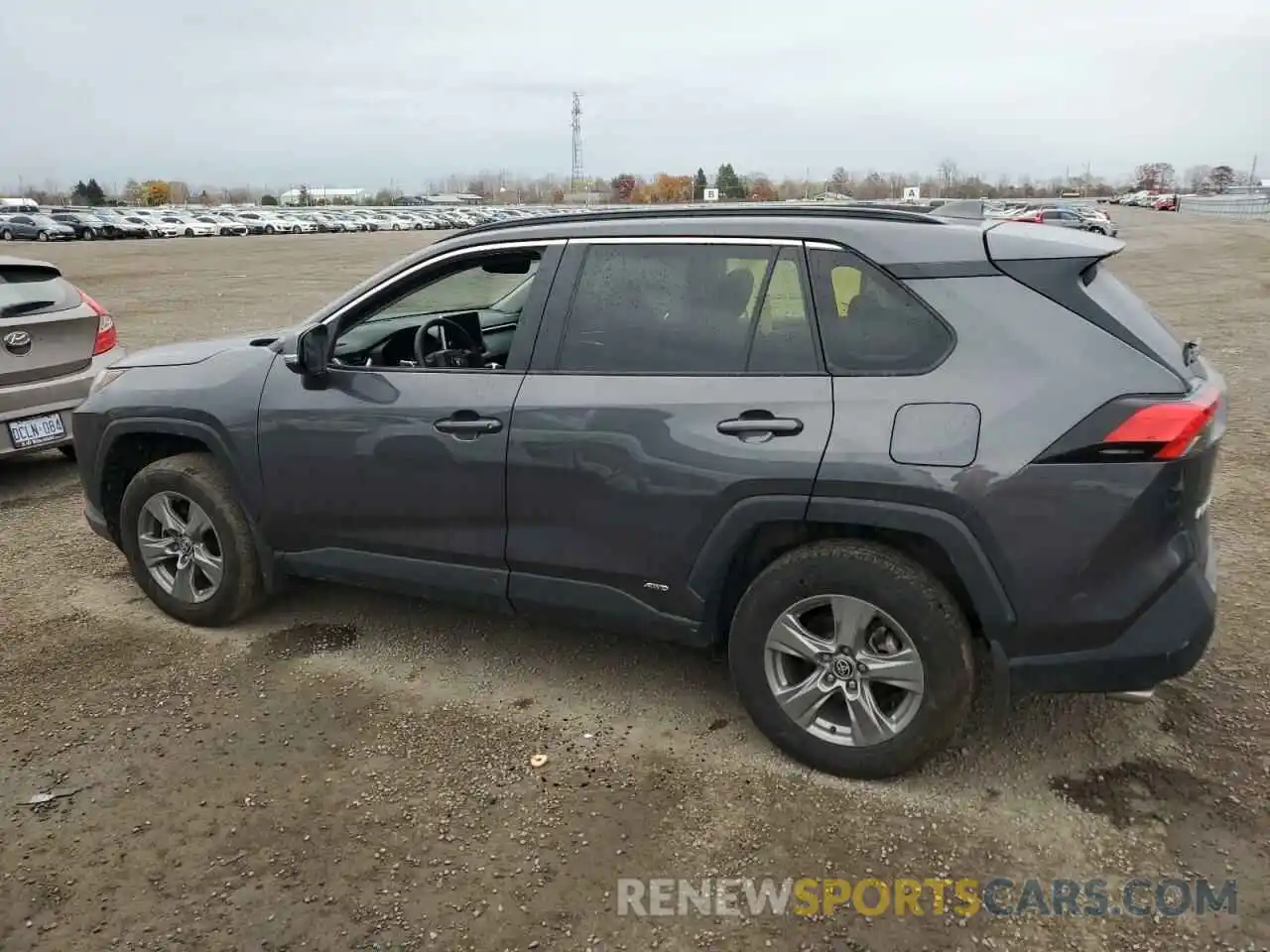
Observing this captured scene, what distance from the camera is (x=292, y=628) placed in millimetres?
4320

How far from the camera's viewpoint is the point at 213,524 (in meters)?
4.15

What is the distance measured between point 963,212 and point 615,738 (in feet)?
7.53

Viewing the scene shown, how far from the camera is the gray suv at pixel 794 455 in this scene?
2756mm

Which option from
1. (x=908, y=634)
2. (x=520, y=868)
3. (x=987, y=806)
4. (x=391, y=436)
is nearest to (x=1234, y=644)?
(x=987, y=806)

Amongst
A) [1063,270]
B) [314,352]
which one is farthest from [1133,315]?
[314,352]

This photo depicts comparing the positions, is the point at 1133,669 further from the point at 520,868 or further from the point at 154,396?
the point at 154,396

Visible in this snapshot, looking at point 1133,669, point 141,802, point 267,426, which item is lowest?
point 141,802

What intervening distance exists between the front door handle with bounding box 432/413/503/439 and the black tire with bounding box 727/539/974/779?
1.08 m

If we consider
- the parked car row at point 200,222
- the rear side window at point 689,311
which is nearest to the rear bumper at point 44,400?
the rear side window at point 689,311

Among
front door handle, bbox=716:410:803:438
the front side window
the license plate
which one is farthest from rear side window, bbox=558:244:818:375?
the license plate

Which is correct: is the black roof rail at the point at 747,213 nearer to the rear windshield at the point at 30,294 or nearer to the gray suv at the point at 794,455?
the gray suv at the point at 794,455

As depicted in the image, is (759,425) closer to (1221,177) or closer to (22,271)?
(22,271)

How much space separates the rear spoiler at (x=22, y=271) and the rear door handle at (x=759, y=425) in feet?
17.8

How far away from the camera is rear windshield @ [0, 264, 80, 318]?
20.0 ft
